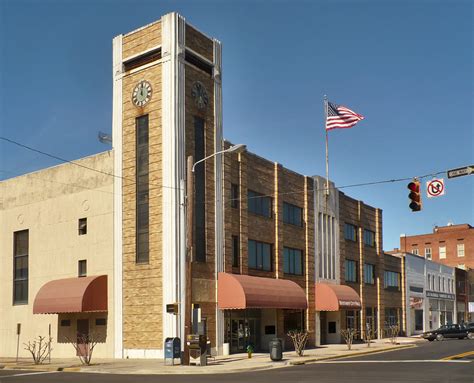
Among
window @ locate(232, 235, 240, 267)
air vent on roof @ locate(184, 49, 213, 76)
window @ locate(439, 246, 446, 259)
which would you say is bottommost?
window @ locate(232, 235, 240, 267)

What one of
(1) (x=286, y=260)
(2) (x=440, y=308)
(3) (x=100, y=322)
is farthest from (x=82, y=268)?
(2) (x=440, y=308)

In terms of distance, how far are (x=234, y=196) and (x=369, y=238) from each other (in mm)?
23505

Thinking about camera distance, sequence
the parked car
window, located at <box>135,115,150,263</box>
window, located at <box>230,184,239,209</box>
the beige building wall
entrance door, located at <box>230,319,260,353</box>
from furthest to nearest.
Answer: the parked car, window, located at <box>230,184,239,209</box>, entrance door, located at <box>230,319,260,353</box>, the beige building wall, window, located at <box>135,115,150,263</box>

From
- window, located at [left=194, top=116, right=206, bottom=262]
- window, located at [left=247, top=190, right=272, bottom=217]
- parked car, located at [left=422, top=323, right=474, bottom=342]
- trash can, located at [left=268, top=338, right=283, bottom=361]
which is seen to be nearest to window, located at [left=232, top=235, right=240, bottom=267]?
window, located at [left=247, top=190, right=272, bottom=217]

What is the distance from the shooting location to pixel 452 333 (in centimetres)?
5700

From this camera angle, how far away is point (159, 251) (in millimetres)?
34281

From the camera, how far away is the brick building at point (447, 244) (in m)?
109

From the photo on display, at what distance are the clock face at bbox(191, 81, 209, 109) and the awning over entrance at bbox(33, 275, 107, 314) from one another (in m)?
11.3

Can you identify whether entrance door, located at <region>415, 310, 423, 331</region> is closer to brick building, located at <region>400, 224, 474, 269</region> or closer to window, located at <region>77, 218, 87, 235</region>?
brick building, located at <region>400, 224, 474, 269</region>

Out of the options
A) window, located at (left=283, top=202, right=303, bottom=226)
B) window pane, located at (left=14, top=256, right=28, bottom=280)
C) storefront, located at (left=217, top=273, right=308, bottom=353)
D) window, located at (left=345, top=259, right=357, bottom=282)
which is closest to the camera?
storefront, located at (left=217, top=273, right=308, bottom=353)

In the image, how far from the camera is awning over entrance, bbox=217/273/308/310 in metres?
35.8

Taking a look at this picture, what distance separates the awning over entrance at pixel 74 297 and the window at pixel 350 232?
2418 centimetres

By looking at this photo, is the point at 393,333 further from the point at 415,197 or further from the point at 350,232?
the point at 415,197

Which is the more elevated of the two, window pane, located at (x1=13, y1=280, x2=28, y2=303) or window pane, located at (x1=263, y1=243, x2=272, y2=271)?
window pane, located at (x1=263, y1=243, x2=272, y2=271)
